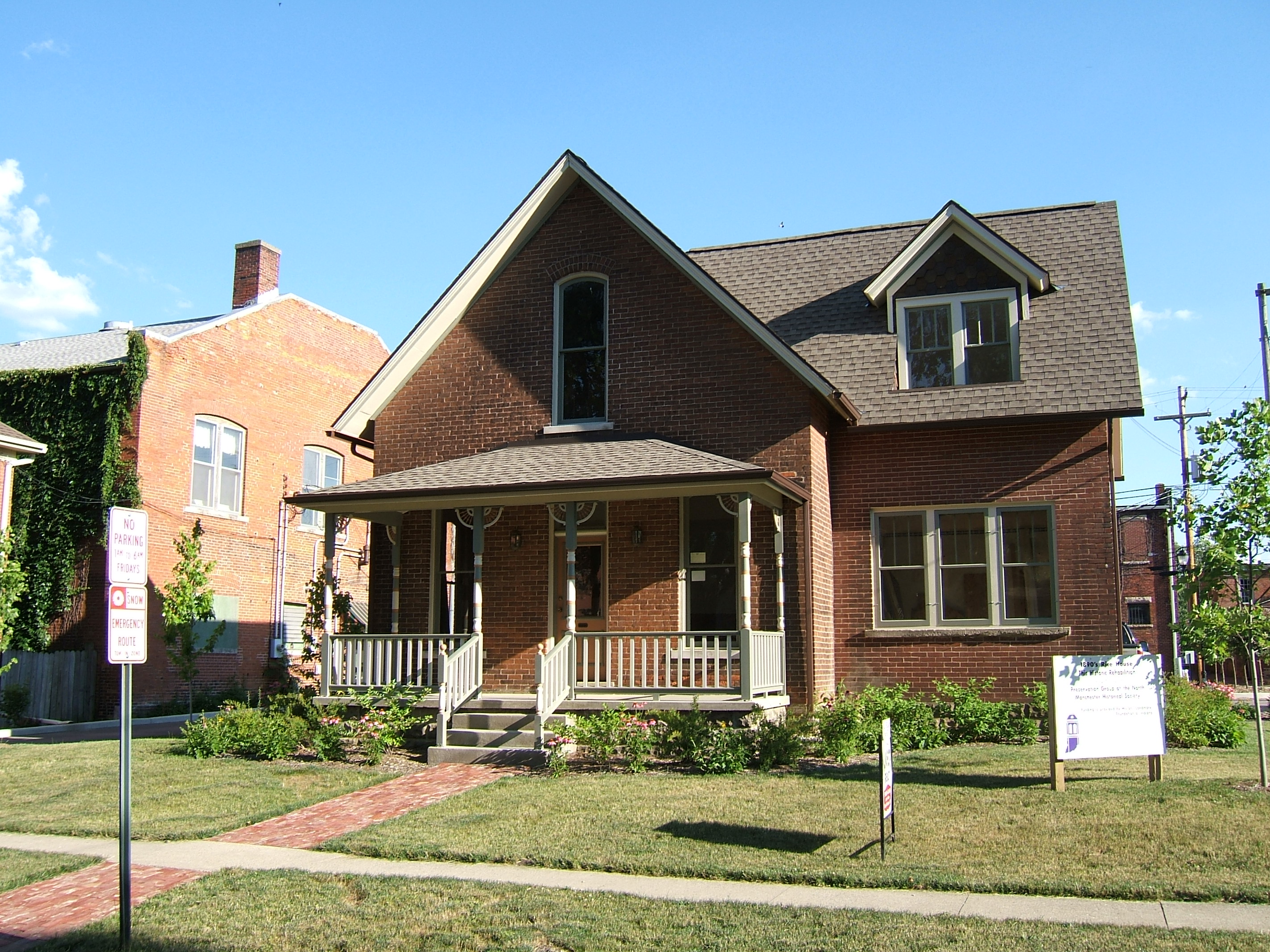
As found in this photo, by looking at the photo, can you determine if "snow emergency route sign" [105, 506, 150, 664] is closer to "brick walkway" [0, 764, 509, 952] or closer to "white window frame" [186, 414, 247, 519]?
"brick walkway" [0, 764, 509, 952]

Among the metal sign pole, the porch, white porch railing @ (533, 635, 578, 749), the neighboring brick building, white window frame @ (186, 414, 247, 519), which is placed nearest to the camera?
the metal sign pole

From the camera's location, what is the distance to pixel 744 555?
47.0 feet

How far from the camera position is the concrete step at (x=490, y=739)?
14.4 meters

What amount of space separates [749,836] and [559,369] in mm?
9719

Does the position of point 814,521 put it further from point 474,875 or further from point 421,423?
point 474,875

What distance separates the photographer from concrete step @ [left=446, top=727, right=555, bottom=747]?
47.3 feet

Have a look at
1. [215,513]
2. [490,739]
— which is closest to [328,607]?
[490,739]

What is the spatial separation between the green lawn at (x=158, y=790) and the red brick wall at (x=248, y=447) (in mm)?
9329

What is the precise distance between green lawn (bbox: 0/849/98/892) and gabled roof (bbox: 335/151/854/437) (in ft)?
29.3

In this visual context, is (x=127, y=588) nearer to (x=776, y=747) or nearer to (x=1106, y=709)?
(x=776, y=747)

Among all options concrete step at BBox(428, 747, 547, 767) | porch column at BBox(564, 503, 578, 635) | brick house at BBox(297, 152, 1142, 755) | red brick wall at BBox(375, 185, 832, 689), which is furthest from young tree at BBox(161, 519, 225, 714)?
porch column at BBox(564, 503, 578, 635)

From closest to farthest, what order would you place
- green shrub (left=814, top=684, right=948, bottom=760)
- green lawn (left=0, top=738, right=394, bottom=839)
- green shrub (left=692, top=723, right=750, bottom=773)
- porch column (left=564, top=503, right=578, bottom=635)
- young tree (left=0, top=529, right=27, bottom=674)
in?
green lawn (left=0, top=738, right=394, bottom=839), green shrub (left=692, top=723, right=750, bottom=773), green shrub (left=814, top=684, right=948, bottom=760), porch column (left=564, top=503, right=578, bottom=635), young tree (left=0, top=529, right=27, bottom=674)

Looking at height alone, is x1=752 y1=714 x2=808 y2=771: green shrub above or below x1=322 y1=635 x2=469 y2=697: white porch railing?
below

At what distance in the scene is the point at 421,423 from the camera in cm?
1828
